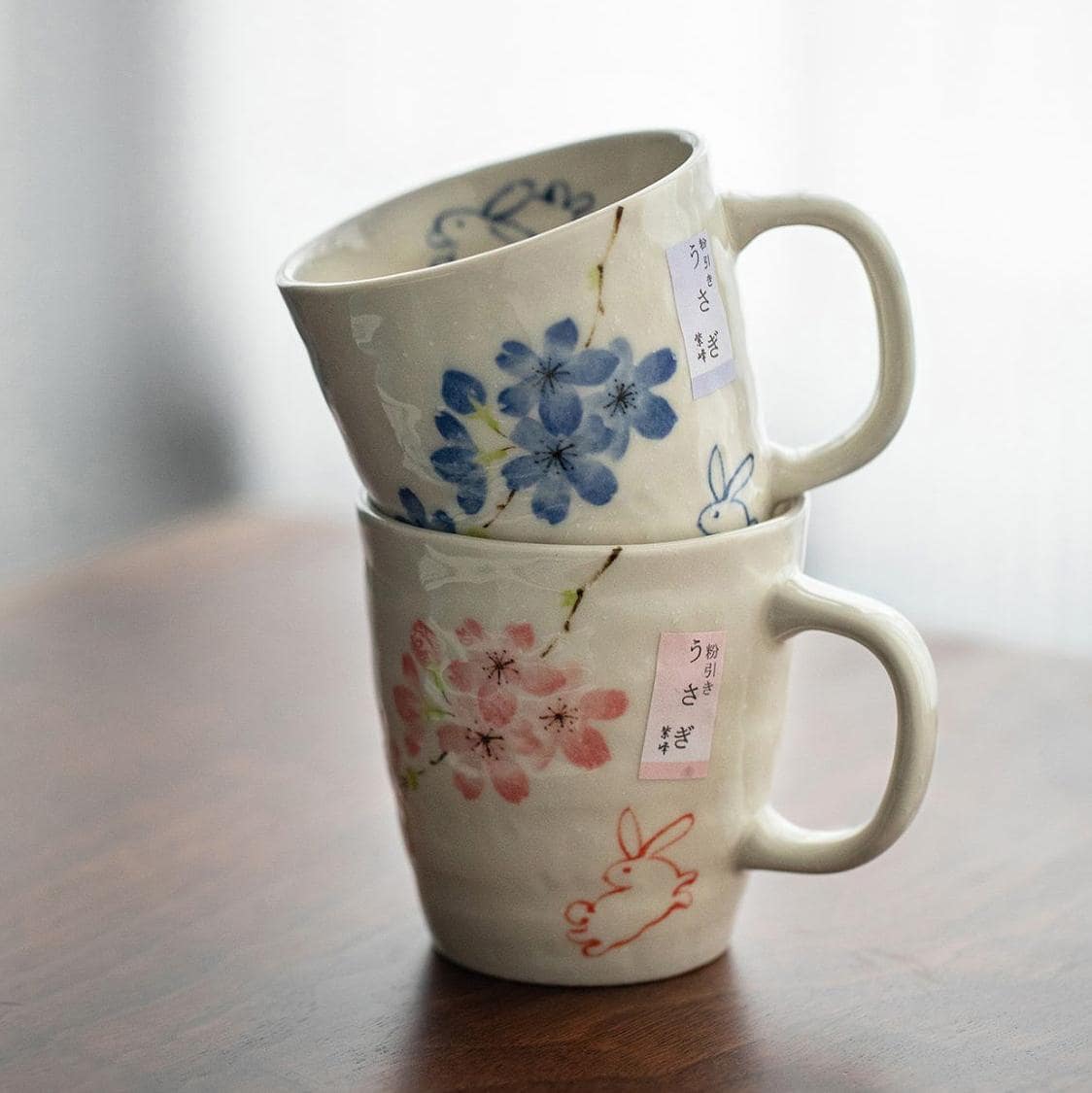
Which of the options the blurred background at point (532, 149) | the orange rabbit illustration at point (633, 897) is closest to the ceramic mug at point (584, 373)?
the orange rabbit illustration at point (633, 897)

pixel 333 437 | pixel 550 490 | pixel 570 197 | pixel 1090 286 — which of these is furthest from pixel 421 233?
pixel 333 437

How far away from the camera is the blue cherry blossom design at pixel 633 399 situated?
0.49 metres

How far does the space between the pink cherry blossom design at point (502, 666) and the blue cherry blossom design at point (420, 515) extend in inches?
1.3

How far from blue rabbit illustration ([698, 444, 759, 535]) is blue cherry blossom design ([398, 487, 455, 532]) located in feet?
0.27

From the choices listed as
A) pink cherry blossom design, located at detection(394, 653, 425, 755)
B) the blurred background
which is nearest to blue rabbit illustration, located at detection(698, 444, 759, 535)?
pink cherry blossom design, located at detection(394, 653, 425, 755)

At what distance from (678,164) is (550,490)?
15 centimetres

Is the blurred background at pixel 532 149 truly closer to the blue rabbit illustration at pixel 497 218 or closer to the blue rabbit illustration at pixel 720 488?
the blue rabbit illustration at pixel 497 218

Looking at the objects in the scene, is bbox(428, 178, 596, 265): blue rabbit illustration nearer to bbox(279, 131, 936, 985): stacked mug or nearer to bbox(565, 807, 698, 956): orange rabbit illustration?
bbox(279, 131, 936, 985): stacked mug

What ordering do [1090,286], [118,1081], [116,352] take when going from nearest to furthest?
1. [118,1081]
2. [1090,286]
3. [116,352]

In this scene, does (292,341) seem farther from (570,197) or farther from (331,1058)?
(331,1058)

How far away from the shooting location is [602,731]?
1.70 ft

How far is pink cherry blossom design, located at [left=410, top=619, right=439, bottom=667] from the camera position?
53cm

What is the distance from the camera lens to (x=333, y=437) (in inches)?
91.4

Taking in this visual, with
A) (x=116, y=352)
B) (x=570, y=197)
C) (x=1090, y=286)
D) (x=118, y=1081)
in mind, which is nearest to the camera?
(x=118, y=1081)
